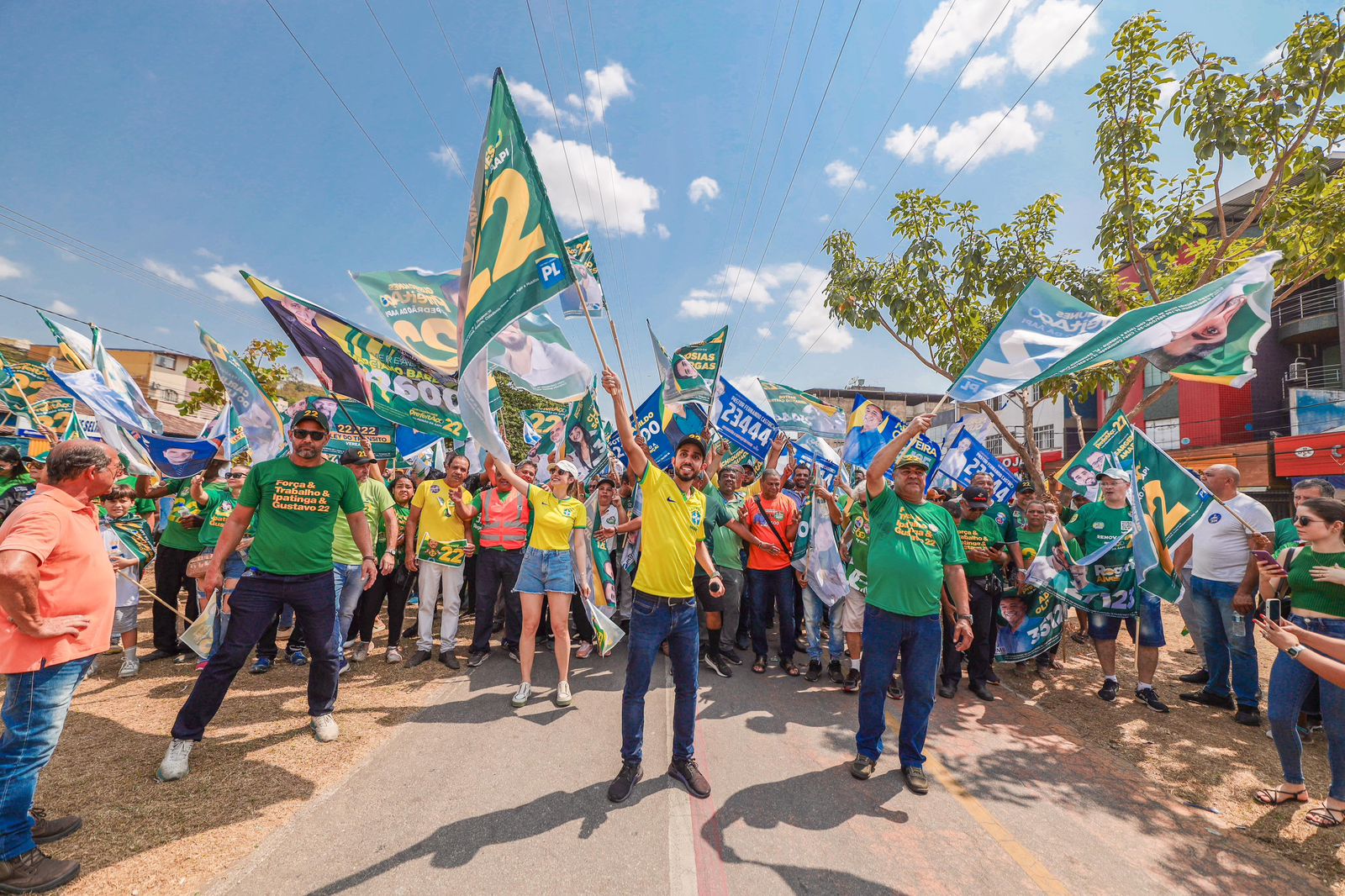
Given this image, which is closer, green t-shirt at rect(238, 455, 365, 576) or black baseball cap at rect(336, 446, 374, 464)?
green t-shirt at rect(238, 455, 365, 576)

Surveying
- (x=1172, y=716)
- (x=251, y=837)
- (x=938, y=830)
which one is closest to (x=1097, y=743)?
(x=1172, y=716)

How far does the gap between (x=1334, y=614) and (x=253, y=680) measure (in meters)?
8.45

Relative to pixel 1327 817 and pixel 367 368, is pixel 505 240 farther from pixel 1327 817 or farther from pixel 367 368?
pixel 1327 817

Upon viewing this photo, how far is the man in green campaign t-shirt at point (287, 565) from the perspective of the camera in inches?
152

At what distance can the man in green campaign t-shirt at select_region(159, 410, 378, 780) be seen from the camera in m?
3.87

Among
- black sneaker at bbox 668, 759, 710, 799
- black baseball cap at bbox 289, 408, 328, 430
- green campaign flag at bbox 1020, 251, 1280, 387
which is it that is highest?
green campaign flag at bbox 1020, 251, 1280, 387

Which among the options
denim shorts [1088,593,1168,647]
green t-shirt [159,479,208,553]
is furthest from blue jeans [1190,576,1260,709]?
green t-shirt [159,479,208,553]

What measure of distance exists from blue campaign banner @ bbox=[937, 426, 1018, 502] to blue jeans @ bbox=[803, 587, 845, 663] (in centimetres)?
280

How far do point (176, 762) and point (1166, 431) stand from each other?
32273 mm

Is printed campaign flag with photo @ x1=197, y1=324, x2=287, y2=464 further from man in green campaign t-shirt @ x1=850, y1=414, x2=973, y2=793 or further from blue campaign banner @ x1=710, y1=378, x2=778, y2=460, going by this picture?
man in green campaign t-shirt @ x1=850, y1=414, x2=973, y2=793

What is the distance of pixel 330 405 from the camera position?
9.02 meters

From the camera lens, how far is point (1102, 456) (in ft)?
20.8

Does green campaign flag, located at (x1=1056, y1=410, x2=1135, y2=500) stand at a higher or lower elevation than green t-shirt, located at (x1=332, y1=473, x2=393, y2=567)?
higher

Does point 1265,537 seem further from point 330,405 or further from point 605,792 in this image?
point 330,405
